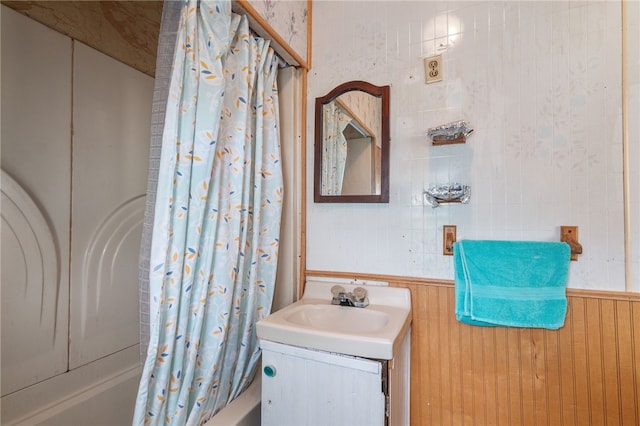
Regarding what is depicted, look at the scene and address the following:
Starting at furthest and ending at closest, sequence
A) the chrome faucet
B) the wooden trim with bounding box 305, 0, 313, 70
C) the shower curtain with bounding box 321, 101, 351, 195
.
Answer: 1. the wooden trim with bounding box 305, 0, 313, 70
2. the shower curtain with bounding box 321, 101, 351, 195
3. the chrome faucet

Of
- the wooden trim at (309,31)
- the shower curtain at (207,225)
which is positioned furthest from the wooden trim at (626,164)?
the shower curtain at (207,225)

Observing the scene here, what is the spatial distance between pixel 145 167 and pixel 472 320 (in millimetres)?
1870

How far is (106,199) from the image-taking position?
157cm

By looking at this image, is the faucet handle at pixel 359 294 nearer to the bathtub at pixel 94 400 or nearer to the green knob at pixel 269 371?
the green knob at pixel 269 371

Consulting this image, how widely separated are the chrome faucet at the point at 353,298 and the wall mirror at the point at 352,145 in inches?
16.8

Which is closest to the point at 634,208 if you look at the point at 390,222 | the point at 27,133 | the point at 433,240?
the point at 433,240

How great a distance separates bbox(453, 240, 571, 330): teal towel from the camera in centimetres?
113

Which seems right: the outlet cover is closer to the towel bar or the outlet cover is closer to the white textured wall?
the white textured wall

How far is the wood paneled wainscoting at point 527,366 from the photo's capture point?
3.57 ft

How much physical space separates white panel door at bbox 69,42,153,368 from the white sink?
986 mm

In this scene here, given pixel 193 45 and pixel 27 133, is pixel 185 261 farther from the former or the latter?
pixel 27 133

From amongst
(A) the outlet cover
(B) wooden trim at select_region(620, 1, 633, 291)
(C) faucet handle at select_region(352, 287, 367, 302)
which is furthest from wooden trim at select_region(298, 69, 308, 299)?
(B) wooden trim at select_region(620, 1, 633, 291)

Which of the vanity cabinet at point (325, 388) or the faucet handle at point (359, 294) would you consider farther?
the faucet handle at point (359, 294)

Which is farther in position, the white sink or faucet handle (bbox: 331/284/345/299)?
faucet handle (bbox: 331/284/345/299)
